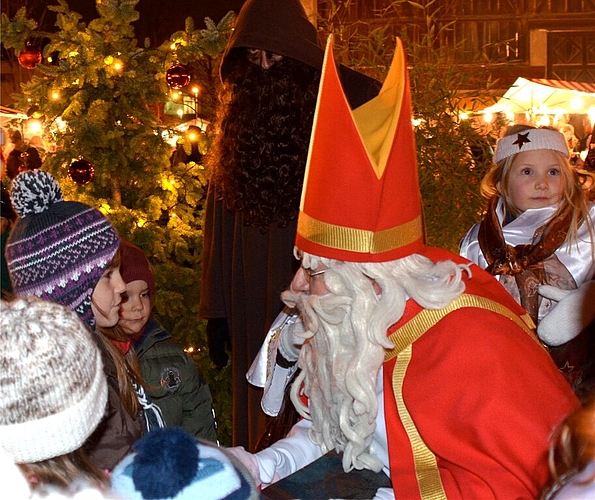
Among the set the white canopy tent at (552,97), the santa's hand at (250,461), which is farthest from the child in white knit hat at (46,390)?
the white canopy tent at (552,97)

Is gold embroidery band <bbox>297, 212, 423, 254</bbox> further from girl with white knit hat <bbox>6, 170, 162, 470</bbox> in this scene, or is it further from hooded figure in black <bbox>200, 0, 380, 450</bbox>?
hooded figure in black <bbox>200, 0, 380, 450</bbox>

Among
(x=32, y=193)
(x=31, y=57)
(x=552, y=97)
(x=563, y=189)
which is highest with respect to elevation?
(x=31, y=57)

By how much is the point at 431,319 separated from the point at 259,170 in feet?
5.30

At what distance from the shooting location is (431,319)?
7.59 feet

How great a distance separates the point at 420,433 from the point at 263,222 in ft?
5.41

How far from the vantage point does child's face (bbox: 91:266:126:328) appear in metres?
2.67

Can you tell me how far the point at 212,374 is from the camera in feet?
15.5

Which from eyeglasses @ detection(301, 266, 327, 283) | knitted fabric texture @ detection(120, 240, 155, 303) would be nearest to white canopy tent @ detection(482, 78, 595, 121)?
knitted fabric texture @ detection(120, 240, 155, 303)

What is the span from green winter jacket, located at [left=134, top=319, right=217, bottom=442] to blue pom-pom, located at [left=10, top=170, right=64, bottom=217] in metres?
0.90

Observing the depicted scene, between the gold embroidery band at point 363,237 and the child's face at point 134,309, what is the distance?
4.04 ft

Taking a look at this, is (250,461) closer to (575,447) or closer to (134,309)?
(575,447)

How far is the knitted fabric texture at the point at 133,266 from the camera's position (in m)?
3.43

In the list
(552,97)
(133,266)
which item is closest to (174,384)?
(133,266)

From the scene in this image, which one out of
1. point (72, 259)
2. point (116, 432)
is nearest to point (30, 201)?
point (72, 259)
